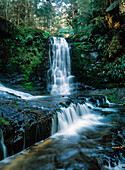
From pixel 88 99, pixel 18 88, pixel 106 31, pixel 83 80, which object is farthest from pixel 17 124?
pixel 106 31

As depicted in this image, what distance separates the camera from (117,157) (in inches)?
88.4

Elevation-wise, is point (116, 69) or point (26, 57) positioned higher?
point (26, 57)

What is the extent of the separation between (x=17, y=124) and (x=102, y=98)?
6.01 meters

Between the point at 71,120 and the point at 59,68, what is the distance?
7.40 metres

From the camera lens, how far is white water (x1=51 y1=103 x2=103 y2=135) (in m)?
3.67

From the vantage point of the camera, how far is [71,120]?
4.46m

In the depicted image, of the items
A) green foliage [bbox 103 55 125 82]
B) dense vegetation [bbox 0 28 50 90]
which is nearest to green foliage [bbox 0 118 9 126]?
dense vegetation [bbox 0 28 50 90]

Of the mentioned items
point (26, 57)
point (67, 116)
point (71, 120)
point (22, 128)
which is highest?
point (26, 57)

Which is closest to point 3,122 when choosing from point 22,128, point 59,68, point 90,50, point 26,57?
point 22,128

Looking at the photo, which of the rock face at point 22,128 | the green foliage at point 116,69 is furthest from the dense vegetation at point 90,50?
the rock face at point 22,128

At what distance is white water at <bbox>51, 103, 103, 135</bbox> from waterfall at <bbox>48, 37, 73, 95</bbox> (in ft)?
15.3

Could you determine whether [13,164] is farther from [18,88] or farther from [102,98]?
[18,88]

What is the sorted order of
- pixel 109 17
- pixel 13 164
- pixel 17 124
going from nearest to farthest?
pixel 13 164 → pixel 17 124 → pixel 109 17

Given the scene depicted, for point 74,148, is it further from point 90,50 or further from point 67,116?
point 90,50
